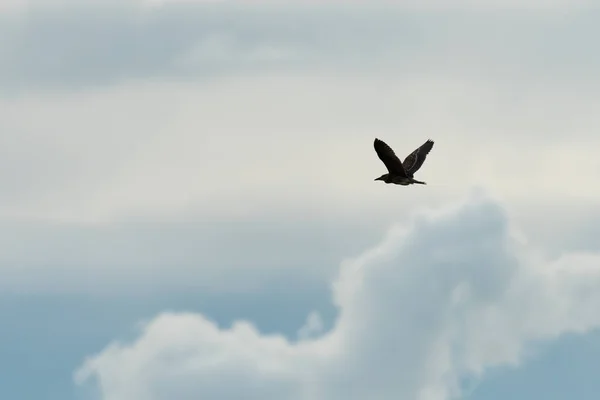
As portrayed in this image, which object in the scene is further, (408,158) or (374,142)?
(408,158)

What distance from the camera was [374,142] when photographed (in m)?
143

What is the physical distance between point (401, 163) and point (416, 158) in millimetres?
7429

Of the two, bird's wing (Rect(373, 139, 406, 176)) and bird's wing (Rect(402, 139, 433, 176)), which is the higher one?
bird's wing (Rect(402, 139, 433, 176))

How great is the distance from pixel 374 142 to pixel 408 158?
13.7m

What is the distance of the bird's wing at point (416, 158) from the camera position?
6048 inches

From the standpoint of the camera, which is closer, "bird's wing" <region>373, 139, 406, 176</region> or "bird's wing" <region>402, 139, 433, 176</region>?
"bird's wing" <region>373, 139, 406, 176</region>

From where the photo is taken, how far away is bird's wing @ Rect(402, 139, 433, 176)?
154 metres

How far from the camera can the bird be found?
145 meters

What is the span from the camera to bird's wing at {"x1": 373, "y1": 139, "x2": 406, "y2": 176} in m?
144

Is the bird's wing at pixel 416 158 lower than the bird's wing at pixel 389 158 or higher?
higher

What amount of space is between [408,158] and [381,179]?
19.1 feet

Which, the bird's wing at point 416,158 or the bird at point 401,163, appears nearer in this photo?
the bird at point 401,163

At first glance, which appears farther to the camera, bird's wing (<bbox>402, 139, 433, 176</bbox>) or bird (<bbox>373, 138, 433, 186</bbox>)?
bird's wing (<bbox>402, 139, 433, 176</bbox>)

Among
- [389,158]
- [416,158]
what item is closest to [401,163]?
[389,158]
